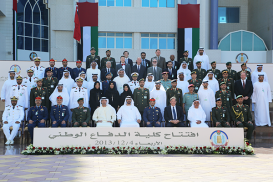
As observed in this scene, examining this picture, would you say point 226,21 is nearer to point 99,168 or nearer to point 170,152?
point 170,152

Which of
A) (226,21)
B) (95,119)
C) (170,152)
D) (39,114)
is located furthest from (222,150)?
(226,21)

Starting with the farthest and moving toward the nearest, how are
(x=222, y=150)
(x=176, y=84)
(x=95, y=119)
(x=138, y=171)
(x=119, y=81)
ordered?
(x=119, y=81) < (x=176, y=84) < (x=95, y=119) < (x=222, y=150) < (x=138, y=171)

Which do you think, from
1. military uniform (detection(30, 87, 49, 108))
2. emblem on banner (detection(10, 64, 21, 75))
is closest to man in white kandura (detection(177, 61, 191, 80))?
military uniform (detection(30, 87, 49, 108))

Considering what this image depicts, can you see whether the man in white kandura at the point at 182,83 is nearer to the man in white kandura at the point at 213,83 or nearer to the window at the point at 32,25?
the man in white kandura at the point at 213,83

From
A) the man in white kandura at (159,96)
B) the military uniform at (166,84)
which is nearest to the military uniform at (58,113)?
the man in white kandura at (159,96)

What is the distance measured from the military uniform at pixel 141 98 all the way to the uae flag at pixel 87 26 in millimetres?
9110

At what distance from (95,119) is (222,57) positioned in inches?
509

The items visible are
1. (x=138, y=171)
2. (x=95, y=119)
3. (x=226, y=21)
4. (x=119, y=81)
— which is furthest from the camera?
(x=226, y=21)

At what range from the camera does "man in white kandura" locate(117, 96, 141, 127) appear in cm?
1015

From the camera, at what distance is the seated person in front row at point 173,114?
397 inches

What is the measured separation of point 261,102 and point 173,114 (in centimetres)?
348

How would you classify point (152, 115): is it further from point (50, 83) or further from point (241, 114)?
point (50, 83)

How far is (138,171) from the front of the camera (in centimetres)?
657

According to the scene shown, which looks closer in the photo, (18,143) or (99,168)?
(99,168)
